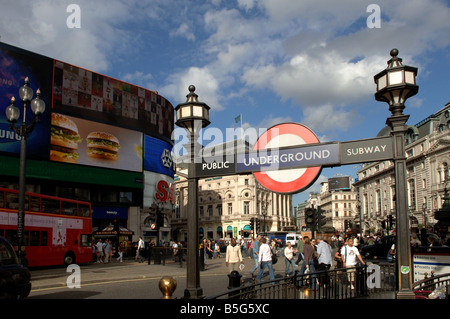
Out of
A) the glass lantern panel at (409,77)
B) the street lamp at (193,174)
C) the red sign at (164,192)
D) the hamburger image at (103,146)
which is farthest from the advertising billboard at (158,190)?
the glass lantern panel at (409,77)

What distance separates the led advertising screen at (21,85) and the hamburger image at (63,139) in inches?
29.9

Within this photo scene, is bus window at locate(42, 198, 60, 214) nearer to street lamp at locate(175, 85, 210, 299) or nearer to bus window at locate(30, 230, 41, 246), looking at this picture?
bus window at locate(30, 230, 41, 246)

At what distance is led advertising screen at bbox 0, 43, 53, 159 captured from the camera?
1330 inches

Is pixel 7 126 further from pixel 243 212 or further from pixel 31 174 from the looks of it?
pixel 243 212

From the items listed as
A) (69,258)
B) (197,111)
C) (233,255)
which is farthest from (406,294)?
(69,258)

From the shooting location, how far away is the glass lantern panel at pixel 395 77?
6.19 metres

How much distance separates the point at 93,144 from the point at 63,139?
11.7ft

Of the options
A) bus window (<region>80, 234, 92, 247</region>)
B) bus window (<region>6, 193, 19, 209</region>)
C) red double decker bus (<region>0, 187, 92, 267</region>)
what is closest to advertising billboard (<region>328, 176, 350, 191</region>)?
bus window (<region>80, 234, 92, 247</region>)

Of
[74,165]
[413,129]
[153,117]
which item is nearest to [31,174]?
[74,165]

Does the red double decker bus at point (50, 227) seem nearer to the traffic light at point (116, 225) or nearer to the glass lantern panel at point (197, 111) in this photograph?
the traffic light at point (116, 225)

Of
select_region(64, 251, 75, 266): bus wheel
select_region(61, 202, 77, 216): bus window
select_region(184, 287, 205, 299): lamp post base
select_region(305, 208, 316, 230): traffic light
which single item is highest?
select_region(61, 202, 77, 216): bus window

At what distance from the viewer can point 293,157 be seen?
6500 mm

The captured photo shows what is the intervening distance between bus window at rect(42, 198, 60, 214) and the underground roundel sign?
57.8 ft

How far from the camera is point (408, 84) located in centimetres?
612
